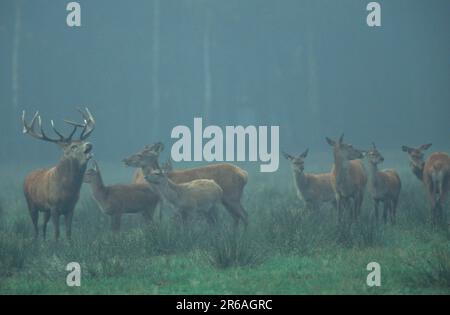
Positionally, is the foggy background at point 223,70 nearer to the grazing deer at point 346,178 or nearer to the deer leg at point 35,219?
the grazing deer at point 346,178

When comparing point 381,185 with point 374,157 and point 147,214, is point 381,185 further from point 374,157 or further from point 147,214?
point 147,214

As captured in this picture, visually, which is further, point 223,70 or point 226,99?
point 223,70

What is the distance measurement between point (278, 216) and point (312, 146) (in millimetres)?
27485

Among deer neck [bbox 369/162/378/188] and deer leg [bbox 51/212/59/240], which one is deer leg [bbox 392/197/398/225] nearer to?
deer neck [bbox 369/162/378/188]

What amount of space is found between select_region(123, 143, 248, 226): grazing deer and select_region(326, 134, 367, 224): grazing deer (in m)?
1.62

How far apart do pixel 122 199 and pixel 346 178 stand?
3.91 metres

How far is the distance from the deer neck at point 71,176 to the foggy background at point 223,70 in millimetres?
27164

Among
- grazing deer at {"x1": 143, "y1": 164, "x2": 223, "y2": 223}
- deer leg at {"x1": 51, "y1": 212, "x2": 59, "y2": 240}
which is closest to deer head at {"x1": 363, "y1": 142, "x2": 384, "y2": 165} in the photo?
grazing deer at {"x1": 143, "y1": 164, "x2": 223, "y2": 223}

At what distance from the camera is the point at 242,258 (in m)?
8.98

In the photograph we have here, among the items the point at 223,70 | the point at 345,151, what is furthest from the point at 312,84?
the point at 345,151

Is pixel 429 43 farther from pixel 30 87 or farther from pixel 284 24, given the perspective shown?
pixel 30 87

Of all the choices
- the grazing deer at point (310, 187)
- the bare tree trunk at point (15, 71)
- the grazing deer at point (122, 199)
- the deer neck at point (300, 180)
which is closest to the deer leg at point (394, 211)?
the grazing deer at point (310, 187)

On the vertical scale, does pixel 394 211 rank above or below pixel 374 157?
below

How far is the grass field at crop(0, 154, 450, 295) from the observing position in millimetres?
7973
